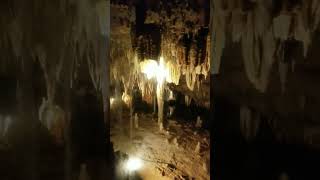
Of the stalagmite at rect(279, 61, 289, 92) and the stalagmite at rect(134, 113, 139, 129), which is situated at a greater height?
the stalagmite at rect(279, 61, 289, 92)

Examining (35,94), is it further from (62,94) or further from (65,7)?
(65,7)

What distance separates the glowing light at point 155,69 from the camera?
10124 millimetres

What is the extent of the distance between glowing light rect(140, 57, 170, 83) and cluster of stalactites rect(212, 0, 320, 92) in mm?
8438

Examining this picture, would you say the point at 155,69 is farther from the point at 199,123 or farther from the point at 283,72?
the point at 283,72

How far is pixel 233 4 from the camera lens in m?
1.54

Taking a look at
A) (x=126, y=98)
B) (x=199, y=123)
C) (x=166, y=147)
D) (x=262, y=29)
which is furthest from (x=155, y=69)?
(x=262, y=29)

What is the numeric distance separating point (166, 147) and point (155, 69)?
277 centimetres

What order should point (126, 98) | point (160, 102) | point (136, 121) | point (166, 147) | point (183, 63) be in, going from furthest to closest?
1. point (126, 98)
2. point (136, 121)
3. point (160, 102)
4. point (183, 63)
5. point (166, 147)

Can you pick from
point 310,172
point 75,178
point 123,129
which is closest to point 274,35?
point 310,172

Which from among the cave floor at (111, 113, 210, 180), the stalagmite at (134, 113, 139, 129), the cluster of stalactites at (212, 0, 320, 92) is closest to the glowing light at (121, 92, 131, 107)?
the stalagmite at (134, 113, 139, 129)

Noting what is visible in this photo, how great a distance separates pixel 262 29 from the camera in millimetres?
1439

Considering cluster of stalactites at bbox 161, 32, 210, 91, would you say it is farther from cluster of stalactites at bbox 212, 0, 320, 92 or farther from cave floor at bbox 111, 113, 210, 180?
cluster of stalactites at bbox 212, 0, 320, 92

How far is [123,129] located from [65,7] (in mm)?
8139

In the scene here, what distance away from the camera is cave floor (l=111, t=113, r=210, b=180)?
6863 millimetres
